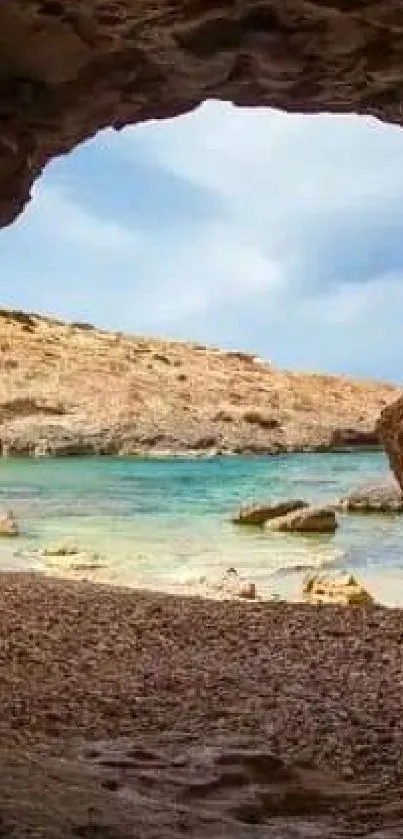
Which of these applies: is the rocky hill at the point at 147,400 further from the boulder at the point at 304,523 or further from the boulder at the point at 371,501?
the boulder at the point at 304,523

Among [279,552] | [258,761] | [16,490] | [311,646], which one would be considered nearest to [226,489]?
[16,490]

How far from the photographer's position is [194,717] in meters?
5.58

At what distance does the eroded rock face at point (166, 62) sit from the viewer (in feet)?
12.2

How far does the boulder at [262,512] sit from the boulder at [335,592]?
6.77 m

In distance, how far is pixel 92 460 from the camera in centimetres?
2950

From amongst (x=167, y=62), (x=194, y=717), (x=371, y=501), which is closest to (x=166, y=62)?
(x=167, y=62)

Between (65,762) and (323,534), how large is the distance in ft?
40.4

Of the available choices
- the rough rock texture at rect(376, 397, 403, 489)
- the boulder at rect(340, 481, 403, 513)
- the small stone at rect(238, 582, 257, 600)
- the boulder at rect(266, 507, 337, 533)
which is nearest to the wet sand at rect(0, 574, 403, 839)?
the rough rock texture at rect(376, 397, 403, 489)

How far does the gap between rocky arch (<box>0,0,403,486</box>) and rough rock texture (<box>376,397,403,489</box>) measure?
3.93m

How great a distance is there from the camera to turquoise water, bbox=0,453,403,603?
13008mm

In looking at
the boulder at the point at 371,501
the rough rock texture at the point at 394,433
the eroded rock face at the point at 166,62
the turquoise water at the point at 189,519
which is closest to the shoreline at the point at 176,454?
the turquoise water at the point at 189,519

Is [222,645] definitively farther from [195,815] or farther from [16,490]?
[16,490]

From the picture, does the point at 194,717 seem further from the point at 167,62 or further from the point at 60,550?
the point at 60,550

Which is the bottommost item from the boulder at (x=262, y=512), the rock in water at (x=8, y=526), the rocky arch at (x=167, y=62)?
the rock in water at (x=8, y=526)
